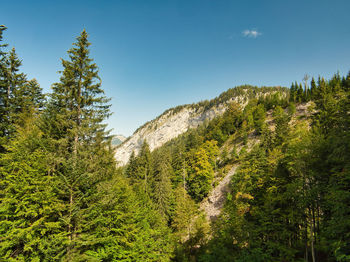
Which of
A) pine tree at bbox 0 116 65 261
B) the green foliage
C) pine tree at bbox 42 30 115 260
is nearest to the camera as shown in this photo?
pine tree at bbox 0 116 65 261

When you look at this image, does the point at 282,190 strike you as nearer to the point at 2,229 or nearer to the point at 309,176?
the point at 309,176

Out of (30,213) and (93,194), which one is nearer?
(30,213)

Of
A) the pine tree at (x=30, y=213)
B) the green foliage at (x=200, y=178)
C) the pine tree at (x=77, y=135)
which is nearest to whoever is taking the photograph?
the pine tree at (x=30, y=213)

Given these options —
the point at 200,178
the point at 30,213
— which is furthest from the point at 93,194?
the point at 200,178

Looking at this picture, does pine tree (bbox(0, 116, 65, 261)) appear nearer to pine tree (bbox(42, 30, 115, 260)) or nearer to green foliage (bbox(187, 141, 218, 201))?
pine tree (bbox(42, 30, 115, 260))

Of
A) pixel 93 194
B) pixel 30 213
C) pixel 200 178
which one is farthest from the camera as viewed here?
pixel 200 178

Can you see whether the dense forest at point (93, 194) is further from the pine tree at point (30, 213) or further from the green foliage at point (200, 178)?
the green foliage at point (200, 178)

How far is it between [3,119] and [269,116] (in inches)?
2335

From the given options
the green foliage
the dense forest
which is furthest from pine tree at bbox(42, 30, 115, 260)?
the green foliage

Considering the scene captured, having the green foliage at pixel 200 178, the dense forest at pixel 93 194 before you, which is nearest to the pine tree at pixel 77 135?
the dense forest at pixel 93 194

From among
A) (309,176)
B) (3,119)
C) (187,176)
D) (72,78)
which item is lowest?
(187,176)

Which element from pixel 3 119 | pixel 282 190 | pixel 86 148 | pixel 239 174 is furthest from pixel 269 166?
pixel 3 119

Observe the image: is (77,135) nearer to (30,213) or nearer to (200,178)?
(30,213)

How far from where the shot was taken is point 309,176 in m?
11.7
